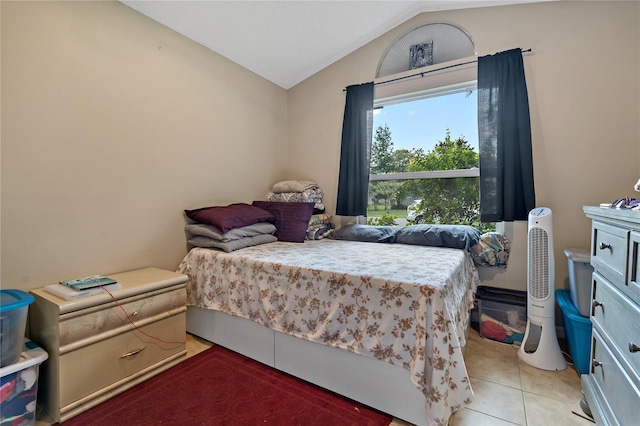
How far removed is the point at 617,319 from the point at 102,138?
115 inches

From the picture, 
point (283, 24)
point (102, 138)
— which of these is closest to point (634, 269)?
point (283, 24)

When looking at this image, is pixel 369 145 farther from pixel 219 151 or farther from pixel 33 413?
pixel 33 413

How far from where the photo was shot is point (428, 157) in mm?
2766

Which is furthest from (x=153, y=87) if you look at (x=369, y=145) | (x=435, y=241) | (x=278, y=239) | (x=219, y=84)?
(x=435, y=241)

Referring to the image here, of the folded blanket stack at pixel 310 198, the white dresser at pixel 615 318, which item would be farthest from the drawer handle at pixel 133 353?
the white dresser at pixel 615 318

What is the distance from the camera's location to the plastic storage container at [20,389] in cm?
123

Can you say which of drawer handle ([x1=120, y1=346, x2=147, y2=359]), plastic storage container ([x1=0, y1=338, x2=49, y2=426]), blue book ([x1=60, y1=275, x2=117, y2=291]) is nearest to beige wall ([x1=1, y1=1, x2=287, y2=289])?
blue book ([x1=60, y1=275, x2=117, y2=291])

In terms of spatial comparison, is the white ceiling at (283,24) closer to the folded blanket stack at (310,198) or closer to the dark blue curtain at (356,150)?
the dark blue curtain at (356,150)

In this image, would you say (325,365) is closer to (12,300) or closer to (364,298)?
(364,298)

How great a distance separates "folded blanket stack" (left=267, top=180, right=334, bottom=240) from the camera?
112 inches

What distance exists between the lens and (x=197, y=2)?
207 centimetres

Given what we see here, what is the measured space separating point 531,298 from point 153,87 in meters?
3.19

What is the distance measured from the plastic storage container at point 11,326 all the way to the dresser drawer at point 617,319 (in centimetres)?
243

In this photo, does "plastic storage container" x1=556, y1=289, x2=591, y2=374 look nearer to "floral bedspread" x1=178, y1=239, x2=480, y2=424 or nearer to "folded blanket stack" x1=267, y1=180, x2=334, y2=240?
"floral bedspread" x1=178, y1=239, x2=480, y2=424
